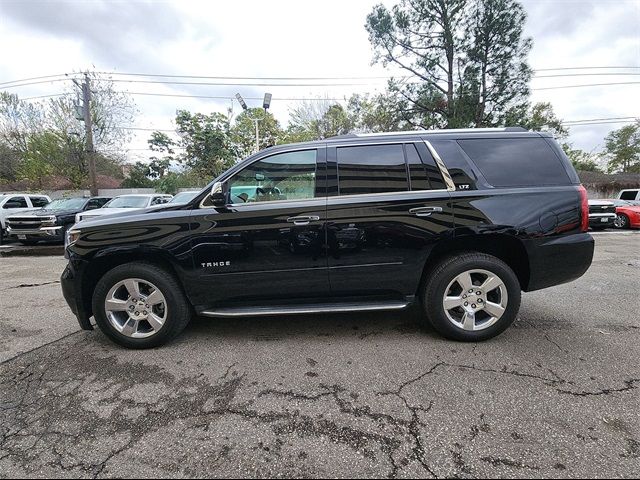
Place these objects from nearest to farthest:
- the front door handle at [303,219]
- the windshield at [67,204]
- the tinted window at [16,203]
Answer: the front door handle at [303,219]
the windshield at [67,204]
the tinted window at [16,203]

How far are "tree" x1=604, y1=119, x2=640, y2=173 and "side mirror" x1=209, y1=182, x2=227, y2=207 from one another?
50758 mm

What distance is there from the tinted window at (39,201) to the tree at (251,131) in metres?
12.8

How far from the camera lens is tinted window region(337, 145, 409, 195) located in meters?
3.12

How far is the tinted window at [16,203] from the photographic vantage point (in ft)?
39.4

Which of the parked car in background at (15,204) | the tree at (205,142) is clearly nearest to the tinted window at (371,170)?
the parked car in background at (15,204)

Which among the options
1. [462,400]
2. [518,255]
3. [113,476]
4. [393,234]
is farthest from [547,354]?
[113,476]

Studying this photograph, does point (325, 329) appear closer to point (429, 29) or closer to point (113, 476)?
point (113, 476)

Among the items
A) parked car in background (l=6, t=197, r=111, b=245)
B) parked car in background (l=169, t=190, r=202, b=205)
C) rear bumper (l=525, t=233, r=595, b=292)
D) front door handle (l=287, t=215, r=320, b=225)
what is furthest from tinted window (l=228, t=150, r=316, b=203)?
parked car in background (l=6, t=197, r=111, b=245)

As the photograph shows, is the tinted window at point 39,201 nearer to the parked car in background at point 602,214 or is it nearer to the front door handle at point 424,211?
the front door handle at point 424,211

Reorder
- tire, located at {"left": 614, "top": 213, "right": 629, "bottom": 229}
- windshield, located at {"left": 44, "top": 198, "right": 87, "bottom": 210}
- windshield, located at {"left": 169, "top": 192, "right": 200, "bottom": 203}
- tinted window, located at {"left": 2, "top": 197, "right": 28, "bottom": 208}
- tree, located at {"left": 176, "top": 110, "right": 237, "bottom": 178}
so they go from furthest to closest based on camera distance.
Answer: tree, located at {"left": 176, "top": 110, "right": 237, "bottom": 178}, tire, located at {"left": 614, "top": 213, "right": 629, "bottom": 229}, tinted window, located at {"left": 2, "top": 197, "right": 28, "bottom": 208}, windshield, located at {"left": 44, "top": 198, "right": 87, "bottom": 210}, windshield, located at {"left": 169, "top": 192, "right": 200, "bottom": 203}

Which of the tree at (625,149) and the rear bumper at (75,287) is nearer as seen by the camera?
the rear bumper at (75,287)

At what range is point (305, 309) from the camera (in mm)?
3164

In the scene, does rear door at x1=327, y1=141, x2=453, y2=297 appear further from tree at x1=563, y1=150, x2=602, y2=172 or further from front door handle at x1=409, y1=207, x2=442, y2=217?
tree at x1=563, y1=150, x2=602, y2=172

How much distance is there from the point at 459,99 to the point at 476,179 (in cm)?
1720
